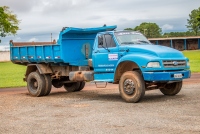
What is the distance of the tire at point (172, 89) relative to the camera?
1398 cm

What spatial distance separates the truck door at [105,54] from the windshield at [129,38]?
234 mm

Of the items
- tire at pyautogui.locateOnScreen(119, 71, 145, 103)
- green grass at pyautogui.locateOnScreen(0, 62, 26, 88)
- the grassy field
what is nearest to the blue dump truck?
tire at pyautogui.locateOnScreen(119, 71, 145, 103)

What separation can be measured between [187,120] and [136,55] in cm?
388

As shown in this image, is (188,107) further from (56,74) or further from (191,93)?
(56,74)

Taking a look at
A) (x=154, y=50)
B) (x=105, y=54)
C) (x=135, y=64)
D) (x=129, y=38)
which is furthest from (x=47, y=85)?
(x=154, y=50)

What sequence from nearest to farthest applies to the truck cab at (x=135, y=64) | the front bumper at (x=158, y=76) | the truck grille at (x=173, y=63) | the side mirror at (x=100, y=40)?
1. the front bumper at (x=158, y=76)
2. the truck cab at (x=135, y=64)
3. the truck grille at (x=173, y=63)
4. the side mirror at (x=100, y=40)

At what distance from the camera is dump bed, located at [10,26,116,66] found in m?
15.0

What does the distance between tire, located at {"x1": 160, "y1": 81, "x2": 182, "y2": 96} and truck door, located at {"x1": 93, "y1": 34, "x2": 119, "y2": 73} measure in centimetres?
214

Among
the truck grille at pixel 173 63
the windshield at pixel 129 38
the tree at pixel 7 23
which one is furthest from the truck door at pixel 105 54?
the tree at pixel 7 23

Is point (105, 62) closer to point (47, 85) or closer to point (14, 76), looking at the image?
point (47, 85)

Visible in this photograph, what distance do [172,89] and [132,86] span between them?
2.13 metres

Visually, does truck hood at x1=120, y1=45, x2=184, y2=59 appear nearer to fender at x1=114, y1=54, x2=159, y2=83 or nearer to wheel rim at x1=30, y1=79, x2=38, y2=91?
fender at x1=114, y1=54, x2=159, y2=83

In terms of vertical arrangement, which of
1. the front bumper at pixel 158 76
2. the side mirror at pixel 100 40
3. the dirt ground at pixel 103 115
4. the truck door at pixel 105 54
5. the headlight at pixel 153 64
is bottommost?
the dirt ground at pixel 103 115

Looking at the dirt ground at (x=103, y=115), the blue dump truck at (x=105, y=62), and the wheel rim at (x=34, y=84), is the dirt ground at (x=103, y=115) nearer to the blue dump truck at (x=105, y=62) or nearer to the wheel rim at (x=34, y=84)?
the blue dump truck at (x=105, y=62)
